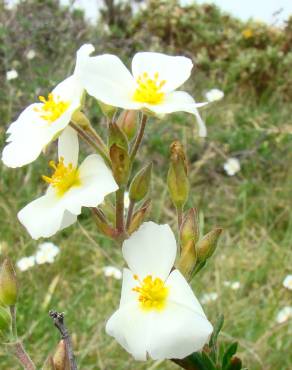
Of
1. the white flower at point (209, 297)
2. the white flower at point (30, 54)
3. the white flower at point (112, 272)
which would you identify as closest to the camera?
the white flower at point (209, 297)

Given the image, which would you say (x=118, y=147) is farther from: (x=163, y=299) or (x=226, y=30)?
(x=226, y=30)

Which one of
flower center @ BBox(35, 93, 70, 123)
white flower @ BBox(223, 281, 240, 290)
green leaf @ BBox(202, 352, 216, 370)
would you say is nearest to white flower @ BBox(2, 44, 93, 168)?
flower center @ BBox(35, 93, 70, 123)

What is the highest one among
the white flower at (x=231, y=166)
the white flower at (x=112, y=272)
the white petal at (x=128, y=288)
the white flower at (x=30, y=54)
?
the white petal at (x=128, y=288)

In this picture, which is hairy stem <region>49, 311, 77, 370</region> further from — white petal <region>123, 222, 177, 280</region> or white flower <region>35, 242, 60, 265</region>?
white flower <region>35, 242, 60, 265</region>

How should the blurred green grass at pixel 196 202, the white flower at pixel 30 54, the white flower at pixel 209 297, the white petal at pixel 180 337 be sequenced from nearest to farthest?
1. the white petal at pixel 180 337
2. the blurred green grass at pixel 196 202
3. the white flower at pixel 209 297
4. the white flower at pixel 30 54

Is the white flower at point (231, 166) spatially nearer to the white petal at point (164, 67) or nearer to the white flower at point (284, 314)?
the white flower at point (284, 314)

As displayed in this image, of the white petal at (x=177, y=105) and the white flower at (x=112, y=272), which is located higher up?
the white petal at (x=177, y=105)

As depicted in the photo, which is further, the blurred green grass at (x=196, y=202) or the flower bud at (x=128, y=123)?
the blurred green grass at (x=196, y=202)

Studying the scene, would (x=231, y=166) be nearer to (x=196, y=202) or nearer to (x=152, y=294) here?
(x=196, y=202)

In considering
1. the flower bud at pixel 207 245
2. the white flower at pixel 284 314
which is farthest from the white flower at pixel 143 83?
the white flower at pixel 284 314
